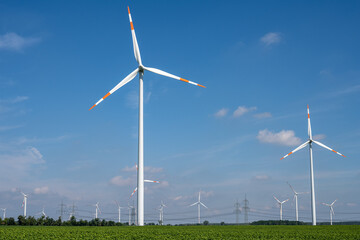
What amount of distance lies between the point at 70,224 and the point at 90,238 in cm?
3157

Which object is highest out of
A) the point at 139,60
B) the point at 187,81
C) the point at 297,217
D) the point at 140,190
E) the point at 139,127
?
the point at 139,60

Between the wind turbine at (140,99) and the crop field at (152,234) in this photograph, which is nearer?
the crop field at (152,234)

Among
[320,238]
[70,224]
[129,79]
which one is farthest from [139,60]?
[320,238]

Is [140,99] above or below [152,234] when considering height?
above

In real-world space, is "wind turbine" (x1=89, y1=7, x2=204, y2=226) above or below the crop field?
above

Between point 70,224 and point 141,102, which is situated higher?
point 141,102

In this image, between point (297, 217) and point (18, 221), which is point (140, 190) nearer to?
point (18, 221)

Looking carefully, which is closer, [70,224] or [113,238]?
[113,238]

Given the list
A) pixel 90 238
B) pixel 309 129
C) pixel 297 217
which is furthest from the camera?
pixel 297 217

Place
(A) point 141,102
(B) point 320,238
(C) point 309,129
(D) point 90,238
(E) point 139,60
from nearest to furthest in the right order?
(D) point 90,238 → (B) point 320,238 → (A) point 141,102 → (E) point 139,60 → (C) point 309,129

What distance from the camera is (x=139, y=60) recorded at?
55188mm

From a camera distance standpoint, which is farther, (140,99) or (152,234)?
(140,99)

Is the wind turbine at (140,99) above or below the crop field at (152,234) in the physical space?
above

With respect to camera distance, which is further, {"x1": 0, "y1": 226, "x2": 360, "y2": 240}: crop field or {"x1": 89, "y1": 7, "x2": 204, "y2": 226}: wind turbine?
{"x1": 89, "y1": 7, "x2": 204, "y2": 226}: wind turbine
